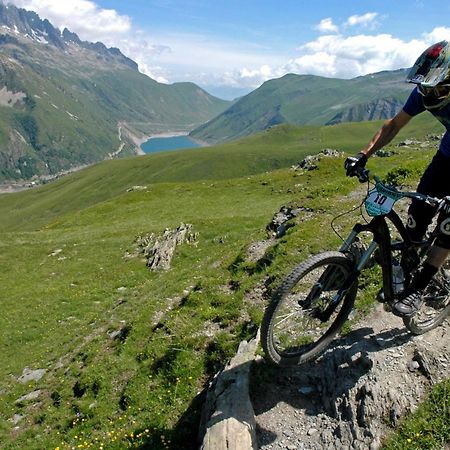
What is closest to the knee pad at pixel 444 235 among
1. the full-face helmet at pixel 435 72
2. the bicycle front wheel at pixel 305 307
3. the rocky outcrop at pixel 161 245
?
the bicycle front wheel at pixel 305 307

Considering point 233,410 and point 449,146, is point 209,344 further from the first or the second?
point 449,146

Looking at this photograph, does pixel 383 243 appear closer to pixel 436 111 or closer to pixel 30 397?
pixel 436 111

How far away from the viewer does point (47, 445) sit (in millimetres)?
12516

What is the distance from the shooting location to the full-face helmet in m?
7.30

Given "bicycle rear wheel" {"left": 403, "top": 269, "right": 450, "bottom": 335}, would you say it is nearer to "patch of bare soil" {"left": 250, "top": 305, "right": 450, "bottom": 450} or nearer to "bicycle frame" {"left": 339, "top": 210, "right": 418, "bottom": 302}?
"patch of bare soil" {"left": 250, "top": 305, "right": 450, "bottom": 450}

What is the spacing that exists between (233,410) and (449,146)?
6859 millimetres

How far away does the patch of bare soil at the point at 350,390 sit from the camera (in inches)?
317

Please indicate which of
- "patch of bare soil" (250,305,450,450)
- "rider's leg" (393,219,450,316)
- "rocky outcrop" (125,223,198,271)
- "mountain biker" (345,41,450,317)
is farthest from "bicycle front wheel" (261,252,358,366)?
"rocky outcrop" (125,223,198,271)

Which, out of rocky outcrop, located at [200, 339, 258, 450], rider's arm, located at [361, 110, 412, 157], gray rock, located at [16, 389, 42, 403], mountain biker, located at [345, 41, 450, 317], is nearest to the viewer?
mountain biker, located at [345, 41, 450, 317]

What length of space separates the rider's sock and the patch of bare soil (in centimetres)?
141

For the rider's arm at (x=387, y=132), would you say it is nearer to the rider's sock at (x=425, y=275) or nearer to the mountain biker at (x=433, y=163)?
the mountain biker at (x=433, y=163)

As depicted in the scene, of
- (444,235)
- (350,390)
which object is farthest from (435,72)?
(350,390)

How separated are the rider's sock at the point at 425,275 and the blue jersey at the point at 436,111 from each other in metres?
2.29

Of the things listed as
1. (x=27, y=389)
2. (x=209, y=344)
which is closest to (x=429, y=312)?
(x=209, y=344)
